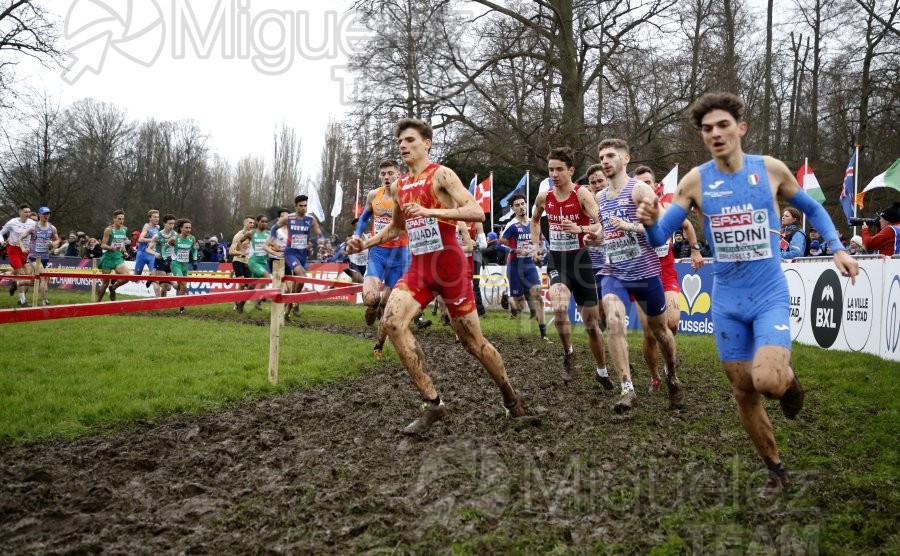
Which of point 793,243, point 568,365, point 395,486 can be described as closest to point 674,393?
point 568,365

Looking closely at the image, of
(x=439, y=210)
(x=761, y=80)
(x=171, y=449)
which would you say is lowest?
(x=171, y=449)

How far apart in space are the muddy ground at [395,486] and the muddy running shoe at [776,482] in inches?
3.6

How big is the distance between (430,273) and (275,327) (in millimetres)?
2517

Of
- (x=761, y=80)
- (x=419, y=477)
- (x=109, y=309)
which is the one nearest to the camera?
(x=419, y=477)

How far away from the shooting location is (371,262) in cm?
1031

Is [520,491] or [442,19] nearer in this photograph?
[520,491]

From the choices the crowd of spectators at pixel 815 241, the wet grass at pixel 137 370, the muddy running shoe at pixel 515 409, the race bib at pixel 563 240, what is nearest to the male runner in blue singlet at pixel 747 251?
the crowd of spectators at pixel 815 241

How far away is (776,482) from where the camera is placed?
4047 millimetres

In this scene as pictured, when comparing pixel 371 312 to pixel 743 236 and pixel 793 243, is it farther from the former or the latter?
pixel 793 243

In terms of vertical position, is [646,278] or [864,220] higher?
[864,220]

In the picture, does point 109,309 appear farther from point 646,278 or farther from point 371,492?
point 646,278

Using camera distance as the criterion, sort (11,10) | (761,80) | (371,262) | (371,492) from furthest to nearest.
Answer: (761,80) < (11,10) < (371,262) < (371,492)

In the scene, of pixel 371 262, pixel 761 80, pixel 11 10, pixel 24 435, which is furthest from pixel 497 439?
pixel 761 80

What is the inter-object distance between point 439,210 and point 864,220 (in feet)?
30.2
